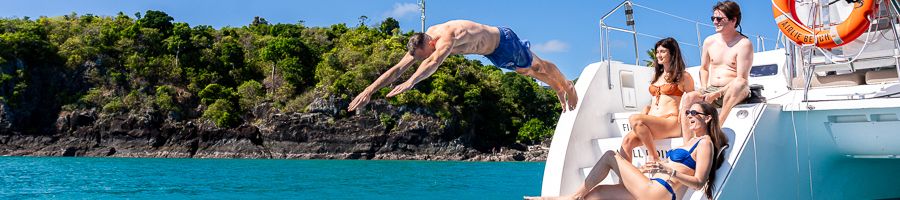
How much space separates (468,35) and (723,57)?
199 centimetres

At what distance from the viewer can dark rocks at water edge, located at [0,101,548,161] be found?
52.6 m

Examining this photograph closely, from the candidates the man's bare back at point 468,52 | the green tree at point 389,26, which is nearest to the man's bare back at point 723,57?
the man's bare back at point 468,52

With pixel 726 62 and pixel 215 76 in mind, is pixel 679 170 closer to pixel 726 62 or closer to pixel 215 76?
pixel 726 62

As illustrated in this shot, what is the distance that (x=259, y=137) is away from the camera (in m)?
54.2

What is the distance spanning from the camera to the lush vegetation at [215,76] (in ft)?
182

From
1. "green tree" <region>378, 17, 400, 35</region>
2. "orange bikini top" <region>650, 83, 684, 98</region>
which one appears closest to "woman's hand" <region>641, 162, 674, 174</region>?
"orange bikini top" <region>650, 83, 684, 98</region>

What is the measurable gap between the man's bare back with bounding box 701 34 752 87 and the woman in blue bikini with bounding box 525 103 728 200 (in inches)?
38.1

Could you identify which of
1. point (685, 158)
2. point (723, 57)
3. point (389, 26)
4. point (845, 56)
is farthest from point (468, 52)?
point (389, 26)

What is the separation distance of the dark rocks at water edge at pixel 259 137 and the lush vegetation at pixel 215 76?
3.13 ft

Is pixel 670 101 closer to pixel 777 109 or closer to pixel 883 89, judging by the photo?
pixel 777 109

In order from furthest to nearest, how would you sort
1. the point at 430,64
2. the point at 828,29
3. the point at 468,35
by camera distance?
the point at 828,29
the point at 468,35
the point at 430,64

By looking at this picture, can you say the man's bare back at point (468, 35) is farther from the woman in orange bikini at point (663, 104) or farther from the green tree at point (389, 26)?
the green tree at point (389, 26)

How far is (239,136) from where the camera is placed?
5412 cm

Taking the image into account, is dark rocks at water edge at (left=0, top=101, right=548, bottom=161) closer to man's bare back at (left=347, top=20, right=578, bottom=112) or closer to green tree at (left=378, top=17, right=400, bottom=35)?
green tree at (left=378, top=17, right=400, bottom=35)
